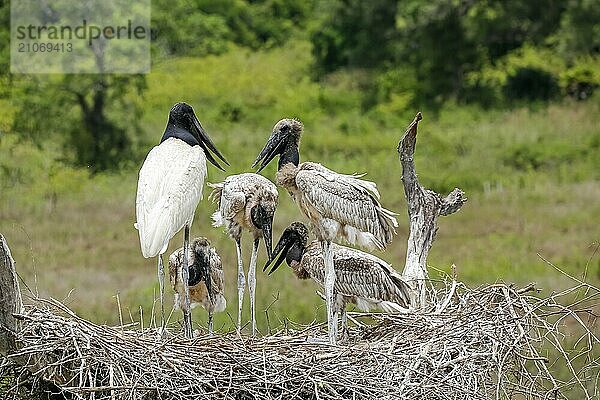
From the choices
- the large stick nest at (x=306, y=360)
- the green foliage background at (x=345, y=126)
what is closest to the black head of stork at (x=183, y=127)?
the large stick nest at (x=306, y=360)

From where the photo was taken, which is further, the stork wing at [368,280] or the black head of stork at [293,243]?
the black head of stork at [293,243]

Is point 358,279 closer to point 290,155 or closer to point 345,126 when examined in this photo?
point 290,155

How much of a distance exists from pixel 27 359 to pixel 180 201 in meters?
Result: 1.65

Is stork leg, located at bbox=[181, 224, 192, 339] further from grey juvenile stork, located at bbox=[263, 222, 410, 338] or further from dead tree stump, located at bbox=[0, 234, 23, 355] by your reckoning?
dead tree stump, located at bbox=[0, 234, 23, 355]

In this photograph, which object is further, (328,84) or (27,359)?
(328,84)

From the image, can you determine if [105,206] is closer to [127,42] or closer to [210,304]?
[127,42]

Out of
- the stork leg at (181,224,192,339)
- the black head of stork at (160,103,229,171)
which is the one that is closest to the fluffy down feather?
the stork leg at (181,224,192,339)

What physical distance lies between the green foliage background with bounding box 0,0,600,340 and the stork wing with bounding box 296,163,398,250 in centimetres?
571

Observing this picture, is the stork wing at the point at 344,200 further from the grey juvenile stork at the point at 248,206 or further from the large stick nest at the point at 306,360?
the large stick nest at the point at 306,360

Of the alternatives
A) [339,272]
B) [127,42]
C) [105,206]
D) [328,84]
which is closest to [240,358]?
[339,272]

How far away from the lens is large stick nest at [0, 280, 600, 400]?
7.88m

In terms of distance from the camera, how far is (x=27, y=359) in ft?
25.6

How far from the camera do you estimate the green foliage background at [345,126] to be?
18844 millimetres

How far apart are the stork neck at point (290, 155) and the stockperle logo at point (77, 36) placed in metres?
14.4
